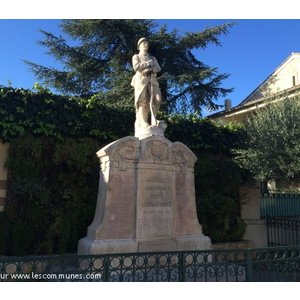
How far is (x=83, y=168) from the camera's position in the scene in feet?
27.6

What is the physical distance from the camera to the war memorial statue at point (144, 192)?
274 inches

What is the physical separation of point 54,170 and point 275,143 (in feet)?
18.2

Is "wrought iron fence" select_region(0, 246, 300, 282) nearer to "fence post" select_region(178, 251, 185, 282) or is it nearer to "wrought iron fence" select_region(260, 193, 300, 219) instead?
"fence post" select_region(178, 251, 185, 282)

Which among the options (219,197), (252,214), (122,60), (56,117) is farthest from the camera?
(122,60)

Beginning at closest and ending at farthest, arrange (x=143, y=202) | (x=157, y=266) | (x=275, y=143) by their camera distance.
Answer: (x=157, y=266), (x=143, y=202), (x=275, y=143)

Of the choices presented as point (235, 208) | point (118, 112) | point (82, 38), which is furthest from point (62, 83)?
point (235, 208)

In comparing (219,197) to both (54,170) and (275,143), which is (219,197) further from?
(54,170)

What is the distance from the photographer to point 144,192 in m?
7.30

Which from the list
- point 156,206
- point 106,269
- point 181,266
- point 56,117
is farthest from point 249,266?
point 56,117

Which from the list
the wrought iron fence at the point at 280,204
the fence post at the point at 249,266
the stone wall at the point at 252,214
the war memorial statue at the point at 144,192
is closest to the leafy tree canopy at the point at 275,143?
the stone wall at the point at 252,214

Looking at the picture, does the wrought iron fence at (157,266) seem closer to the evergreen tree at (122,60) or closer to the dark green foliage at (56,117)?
the dark green foliage at (56,117)

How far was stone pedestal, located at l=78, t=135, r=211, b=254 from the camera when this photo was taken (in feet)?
22.8

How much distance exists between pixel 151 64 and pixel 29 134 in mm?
3271

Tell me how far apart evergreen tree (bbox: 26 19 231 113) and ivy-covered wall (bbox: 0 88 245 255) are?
7.24 metres
